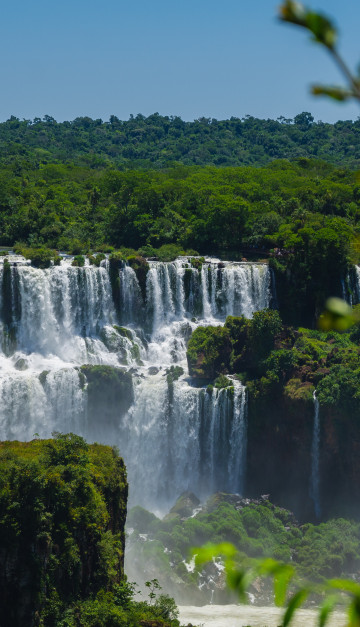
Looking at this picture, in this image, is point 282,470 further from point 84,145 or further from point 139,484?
point 84,145

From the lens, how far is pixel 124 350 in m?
38.2

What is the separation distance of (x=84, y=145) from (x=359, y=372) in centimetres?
7675

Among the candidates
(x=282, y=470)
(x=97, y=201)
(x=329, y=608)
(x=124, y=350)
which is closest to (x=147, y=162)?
(x=97, y=201)

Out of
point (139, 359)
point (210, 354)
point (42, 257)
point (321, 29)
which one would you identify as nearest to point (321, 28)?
point (321, 29)

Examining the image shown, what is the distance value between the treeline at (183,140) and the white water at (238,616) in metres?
63.0

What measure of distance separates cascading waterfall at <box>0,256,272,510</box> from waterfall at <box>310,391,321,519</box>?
122 inches

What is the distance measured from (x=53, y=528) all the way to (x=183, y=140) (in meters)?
91.5

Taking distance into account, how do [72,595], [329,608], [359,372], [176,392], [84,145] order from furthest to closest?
[84,145]
[176,392]
[359,372]
[72,595]
[329,608]

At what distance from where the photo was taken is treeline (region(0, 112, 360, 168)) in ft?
313

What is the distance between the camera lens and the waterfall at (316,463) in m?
33.5

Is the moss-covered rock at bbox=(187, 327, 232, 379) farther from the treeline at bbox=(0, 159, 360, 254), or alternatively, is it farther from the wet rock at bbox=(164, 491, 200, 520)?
the treeline at bbox=(0, 159, 360, 254)

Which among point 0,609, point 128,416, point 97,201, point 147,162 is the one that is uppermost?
point 147,162

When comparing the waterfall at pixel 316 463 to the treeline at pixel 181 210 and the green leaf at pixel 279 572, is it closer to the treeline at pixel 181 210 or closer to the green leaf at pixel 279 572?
the treeline at pixel 181 210

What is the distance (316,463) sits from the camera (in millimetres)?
34094
